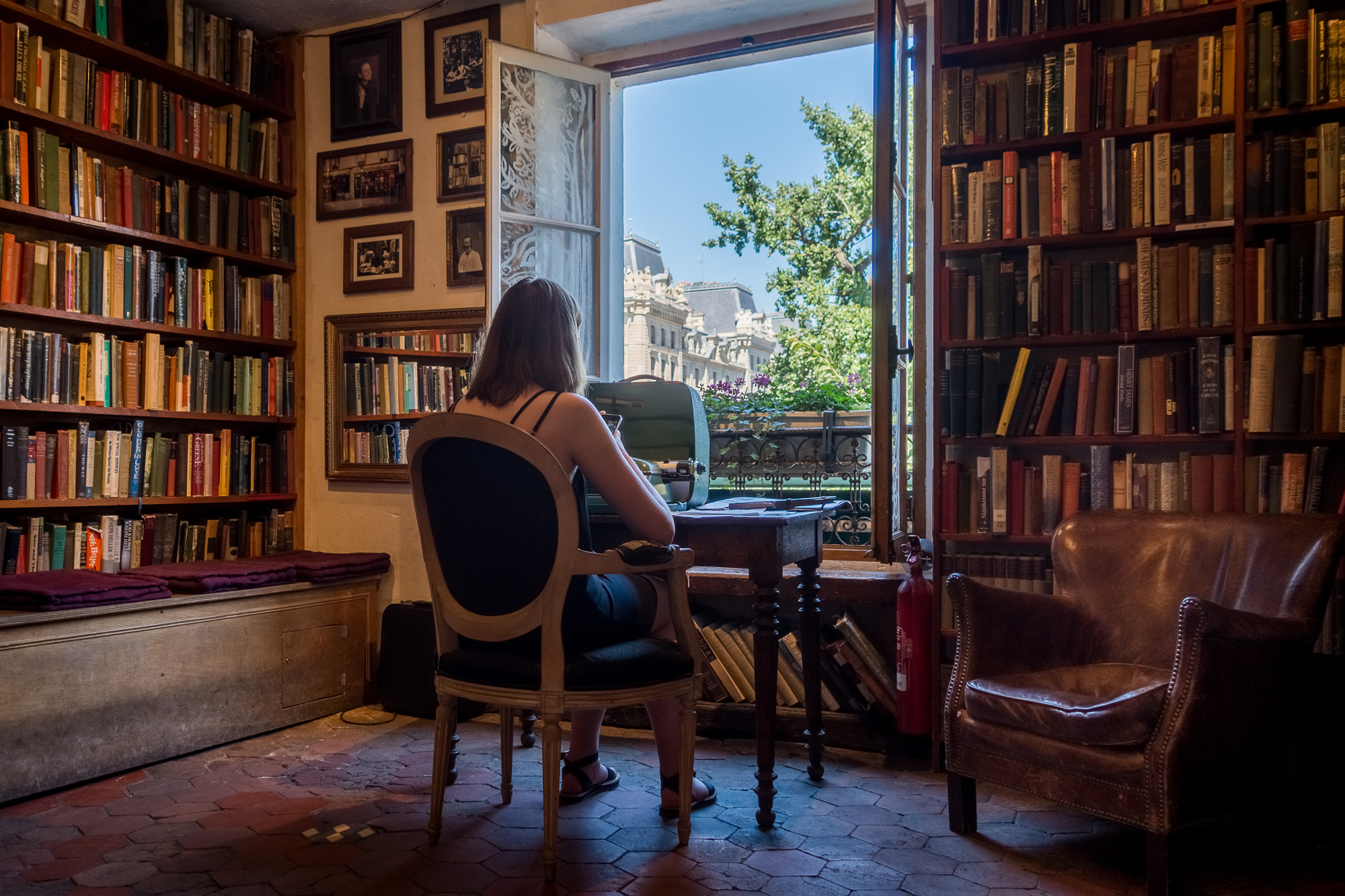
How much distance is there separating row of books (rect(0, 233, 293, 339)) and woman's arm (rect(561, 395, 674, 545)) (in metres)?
2.24

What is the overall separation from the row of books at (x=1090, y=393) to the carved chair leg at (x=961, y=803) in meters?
1.07

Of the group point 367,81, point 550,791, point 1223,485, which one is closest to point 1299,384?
point 1223,485

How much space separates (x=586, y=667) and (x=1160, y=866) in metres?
1.23

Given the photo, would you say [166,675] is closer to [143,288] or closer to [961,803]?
[143,288]

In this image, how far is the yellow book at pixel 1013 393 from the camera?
114 inches

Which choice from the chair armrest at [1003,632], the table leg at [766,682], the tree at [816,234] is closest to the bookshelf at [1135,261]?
the chair armrest at [1003,632]

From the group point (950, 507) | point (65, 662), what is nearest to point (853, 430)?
point (950, 507)

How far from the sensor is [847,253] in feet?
15.5

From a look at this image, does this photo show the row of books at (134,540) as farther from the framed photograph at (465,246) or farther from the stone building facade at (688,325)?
the stone building facade at (688,325)

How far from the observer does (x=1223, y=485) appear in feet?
8.78

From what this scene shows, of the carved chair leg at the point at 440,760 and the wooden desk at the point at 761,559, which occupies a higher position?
Result: the wooden desk at the point at 761,559

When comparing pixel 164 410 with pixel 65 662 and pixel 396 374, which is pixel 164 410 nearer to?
pixel 396 374

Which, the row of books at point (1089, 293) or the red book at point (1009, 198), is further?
the red book at point (1009, 198)

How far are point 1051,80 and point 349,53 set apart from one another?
2922 mm
